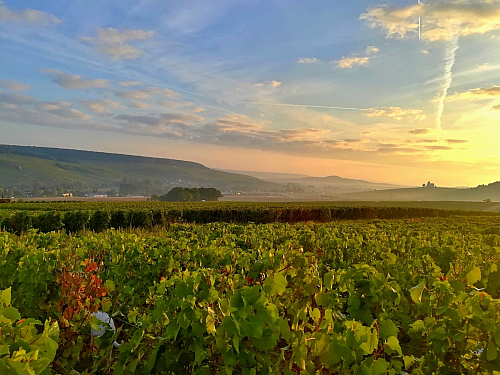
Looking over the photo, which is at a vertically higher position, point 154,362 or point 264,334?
point 264,334

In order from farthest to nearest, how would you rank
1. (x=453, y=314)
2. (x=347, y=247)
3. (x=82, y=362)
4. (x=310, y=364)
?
(x=347, y=247), (x=82, y=362), (x=453, y=314), (x=310, y=364)

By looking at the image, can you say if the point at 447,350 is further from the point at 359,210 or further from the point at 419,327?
the point at 359,210

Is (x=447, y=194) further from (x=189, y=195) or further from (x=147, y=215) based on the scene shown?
(x=147, y=215)

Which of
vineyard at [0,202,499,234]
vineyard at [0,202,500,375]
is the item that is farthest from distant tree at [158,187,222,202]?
vineyard at [0,202,500,375]

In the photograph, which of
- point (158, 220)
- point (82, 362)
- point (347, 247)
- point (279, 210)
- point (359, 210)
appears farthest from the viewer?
point (359, 210)

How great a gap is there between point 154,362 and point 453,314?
6.40 ft

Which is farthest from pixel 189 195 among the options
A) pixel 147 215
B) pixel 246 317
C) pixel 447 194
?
pixel 447 194

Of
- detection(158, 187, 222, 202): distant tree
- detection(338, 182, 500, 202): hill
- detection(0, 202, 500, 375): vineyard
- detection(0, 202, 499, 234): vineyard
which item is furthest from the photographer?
detection(338, 182, 500, 202): hill

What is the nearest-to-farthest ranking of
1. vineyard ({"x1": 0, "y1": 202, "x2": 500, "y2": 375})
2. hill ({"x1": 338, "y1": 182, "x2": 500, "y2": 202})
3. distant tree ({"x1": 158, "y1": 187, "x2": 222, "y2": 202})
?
vineyard ({"x1": 0, "y1": 202, "x2": 500, "y2": 375}) → distant tree ({"x1": 158, "y1": 187, "x2": 222, "y2": 202}) → hill ({"x1": 338, "y1": 182, "x2": 500, "y2": 202})

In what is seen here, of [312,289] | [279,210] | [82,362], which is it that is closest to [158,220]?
[279,210]

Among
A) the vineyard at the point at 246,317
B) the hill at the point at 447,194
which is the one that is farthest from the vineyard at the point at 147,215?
the hill at the point at 447,194

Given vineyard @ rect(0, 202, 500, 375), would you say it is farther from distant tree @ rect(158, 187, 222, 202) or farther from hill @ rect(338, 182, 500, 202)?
hill @ rect(338, 182, 500, 202)

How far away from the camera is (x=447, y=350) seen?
7.75 ft

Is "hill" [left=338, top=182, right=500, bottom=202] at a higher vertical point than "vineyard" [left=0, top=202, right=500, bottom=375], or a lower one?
higher
